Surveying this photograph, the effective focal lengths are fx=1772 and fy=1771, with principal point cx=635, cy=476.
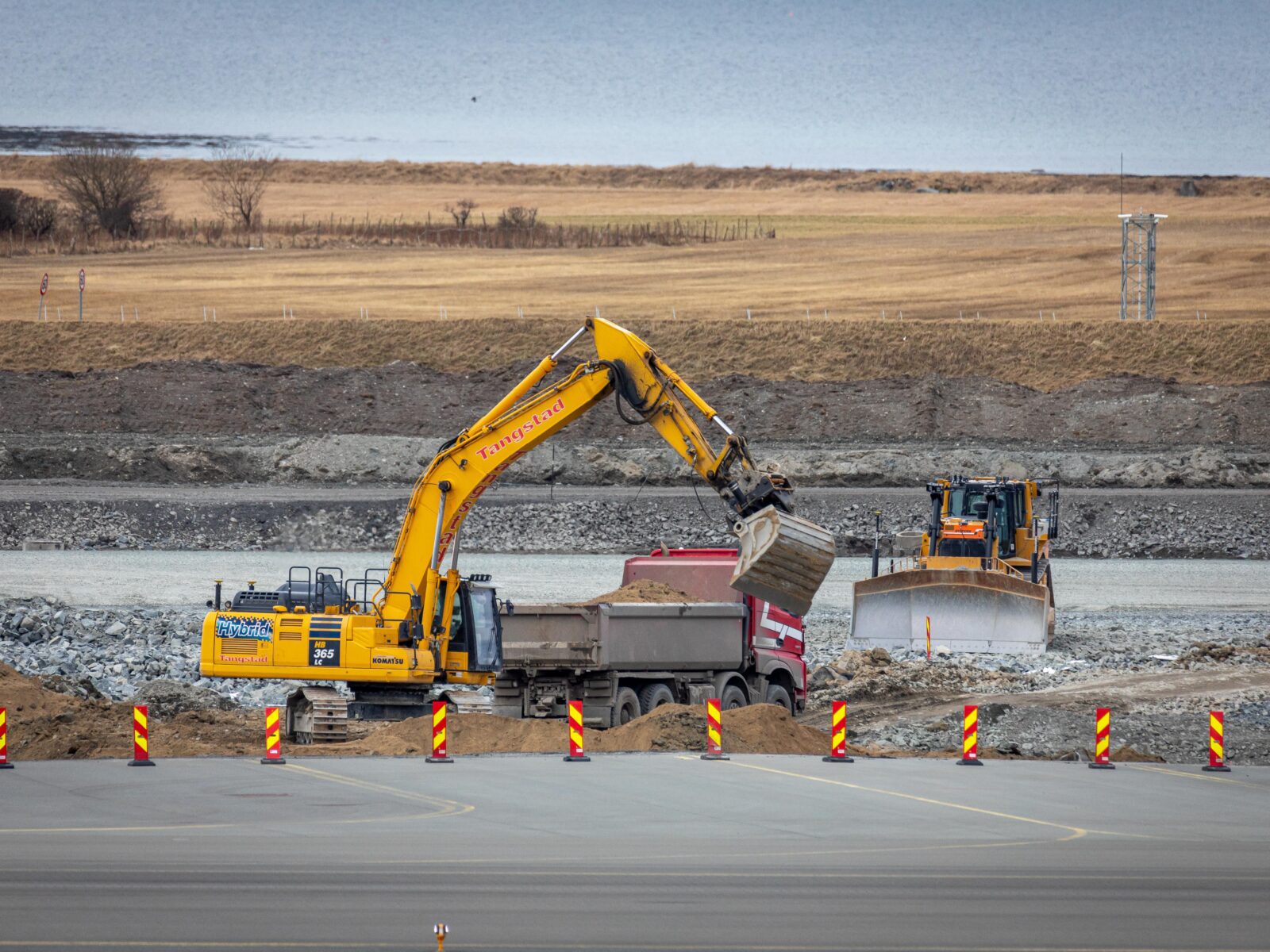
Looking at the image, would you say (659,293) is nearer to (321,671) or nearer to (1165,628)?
(1165,628)

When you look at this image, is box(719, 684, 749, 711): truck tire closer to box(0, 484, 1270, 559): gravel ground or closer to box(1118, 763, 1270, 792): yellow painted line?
box(1118, 763, 1270, 792): yellow painted line

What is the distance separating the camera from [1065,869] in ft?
42.7

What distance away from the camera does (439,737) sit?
18062 mm

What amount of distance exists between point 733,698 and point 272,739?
6.65m

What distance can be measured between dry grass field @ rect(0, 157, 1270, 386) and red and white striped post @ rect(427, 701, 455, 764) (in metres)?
44.8

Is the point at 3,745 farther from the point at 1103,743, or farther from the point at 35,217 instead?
the point at 35,217

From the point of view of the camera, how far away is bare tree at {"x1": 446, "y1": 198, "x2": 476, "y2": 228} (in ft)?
309

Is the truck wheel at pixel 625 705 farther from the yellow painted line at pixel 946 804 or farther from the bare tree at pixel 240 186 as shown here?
the bare tree at pixel 240 186

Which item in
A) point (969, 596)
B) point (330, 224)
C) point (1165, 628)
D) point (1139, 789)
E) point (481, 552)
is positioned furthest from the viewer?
point (330, 224)

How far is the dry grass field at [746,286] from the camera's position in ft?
206

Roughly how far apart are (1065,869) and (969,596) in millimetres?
16305

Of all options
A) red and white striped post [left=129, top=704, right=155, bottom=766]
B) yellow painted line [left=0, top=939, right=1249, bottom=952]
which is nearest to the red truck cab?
red and white striped post [left=129, top=704, right=155, bottom=766]

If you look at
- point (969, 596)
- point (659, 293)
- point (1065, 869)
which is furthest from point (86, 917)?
point (659, 293)

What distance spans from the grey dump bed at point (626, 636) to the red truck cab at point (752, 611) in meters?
0.42
